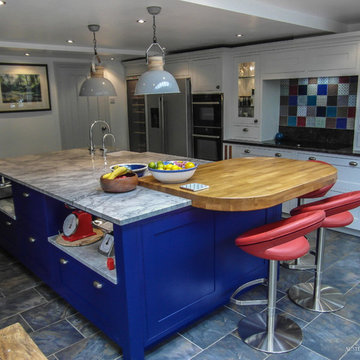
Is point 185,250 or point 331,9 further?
point 331,9

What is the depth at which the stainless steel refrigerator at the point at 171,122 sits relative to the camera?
5.80 m

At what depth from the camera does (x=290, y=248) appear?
2.22 metres

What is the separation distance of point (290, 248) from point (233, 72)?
11.8 ft

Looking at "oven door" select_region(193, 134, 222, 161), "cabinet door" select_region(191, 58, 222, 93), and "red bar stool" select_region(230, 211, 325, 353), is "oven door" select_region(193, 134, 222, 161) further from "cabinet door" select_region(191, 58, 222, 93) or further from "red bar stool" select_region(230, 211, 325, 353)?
"red bar stool" select_region(230, 211, 325, 353)

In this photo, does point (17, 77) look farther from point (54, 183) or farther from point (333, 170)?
point (333, 170)

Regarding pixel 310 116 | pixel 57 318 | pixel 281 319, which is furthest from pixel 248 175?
pixel 310 116

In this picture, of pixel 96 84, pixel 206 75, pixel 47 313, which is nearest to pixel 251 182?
pixel 47 313

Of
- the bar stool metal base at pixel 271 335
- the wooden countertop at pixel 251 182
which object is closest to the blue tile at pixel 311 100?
the wooden countertop at pixel 251 182

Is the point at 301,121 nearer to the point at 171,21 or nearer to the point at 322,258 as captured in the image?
the point at 171,21

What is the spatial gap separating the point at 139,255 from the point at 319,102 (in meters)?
3.71

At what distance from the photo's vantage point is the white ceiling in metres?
3.08

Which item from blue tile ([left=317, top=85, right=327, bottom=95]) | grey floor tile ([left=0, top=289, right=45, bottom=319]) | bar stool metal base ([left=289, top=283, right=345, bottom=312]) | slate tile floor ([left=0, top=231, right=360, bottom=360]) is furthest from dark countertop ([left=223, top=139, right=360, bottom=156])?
grey floor tile ([left=0, top=289, right=45, bottom=319])

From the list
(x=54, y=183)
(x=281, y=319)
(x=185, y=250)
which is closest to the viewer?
(x=185, y=250)

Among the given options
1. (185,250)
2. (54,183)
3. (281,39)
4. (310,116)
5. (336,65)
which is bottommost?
(185,250)
